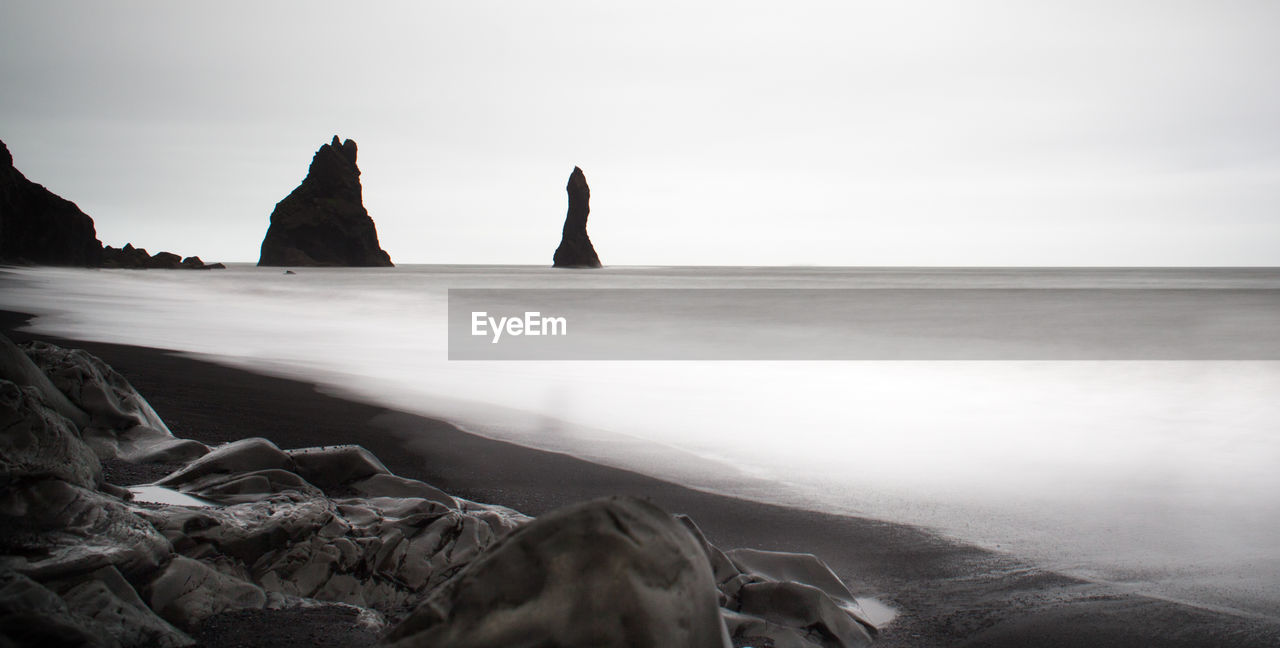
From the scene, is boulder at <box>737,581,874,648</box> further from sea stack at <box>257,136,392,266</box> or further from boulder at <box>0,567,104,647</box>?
sea stack at <box>257,136,392,266</box>

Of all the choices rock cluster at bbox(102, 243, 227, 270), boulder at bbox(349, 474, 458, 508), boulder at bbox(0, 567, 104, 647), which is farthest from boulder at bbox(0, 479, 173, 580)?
rock cluster at bbox(102, 243, 227, 270)

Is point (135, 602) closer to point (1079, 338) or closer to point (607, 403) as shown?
point (607, 403)

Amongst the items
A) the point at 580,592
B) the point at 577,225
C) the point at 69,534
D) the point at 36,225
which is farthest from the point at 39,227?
the point at 580,592

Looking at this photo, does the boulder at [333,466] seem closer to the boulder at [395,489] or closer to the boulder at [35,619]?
the boulder at [395,489]

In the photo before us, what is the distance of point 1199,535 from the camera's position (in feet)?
11.5

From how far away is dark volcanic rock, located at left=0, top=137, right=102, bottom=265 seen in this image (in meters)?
58.6

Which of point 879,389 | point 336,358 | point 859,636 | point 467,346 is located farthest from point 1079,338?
point 859,636

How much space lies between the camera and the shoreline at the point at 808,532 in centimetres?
Answer: 248

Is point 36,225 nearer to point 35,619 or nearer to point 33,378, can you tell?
point 33,378

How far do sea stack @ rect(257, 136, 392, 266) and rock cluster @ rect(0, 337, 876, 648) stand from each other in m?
102

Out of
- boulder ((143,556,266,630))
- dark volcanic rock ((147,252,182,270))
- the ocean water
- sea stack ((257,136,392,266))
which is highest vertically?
→ sea stack ((257,136,392,266))

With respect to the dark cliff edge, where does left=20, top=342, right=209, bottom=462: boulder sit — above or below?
below

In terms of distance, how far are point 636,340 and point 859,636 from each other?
471 inches
